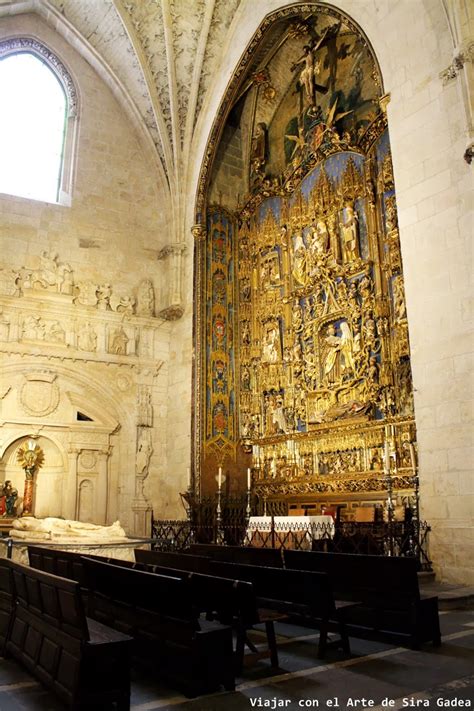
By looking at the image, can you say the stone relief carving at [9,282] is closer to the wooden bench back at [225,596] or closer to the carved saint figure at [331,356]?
the carved saint figure at [331,356]

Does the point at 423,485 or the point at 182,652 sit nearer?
the point at 182,652

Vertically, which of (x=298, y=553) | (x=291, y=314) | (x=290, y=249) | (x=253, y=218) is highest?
(x=253, y=218)

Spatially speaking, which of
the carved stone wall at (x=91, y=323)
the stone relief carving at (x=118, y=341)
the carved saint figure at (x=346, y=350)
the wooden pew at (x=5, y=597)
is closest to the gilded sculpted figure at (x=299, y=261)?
the carved saint figure at (x=346, y=350)

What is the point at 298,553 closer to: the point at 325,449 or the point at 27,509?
the point at 325,449

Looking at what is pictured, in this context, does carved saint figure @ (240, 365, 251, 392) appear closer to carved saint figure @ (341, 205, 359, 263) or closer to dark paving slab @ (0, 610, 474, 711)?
carved saint figure @ (341, 205, 359, 263)

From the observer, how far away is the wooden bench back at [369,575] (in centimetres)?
575

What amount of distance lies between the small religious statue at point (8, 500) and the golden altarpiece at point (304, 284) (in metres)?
4.54

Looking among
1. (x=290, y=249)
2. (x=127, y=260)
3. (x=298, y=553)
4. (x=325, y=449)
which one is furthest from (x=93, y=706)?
(x=127, y=260)

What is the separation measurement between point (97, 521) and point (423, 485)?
8.90 meters

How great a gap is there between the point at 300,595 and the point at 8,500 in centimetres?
1095

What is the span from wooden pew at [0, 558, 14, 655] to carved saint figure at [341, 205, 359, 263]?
1080cm

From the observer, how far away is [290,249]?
16.7 m

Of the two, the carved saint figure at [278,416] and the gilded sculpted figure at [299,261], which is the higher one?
the gilded sculpted figure at [299,261]

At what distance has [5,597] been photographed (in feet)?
19.7
